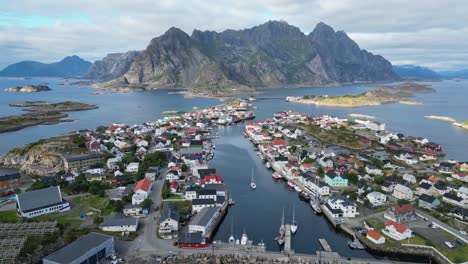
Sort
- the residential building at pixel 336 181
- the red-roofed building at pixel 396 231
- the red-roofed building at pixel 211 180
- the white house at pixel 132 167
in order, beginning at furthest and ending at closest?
the white house at pixel 132 167 < the residential building at pixel 336 181 < the red-roofed building at pixel 211 180 < the red-roofed building at pixel 396 231

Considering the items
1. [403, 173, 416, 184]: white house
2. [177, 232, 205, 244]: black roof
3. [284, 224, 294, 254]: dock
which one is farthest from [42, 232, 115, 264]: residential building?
[403, 173, 416, 184]: white house

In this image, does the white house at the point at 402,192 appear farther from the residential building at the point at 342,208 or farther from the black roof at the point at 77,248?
the black roof at the point at 77,248

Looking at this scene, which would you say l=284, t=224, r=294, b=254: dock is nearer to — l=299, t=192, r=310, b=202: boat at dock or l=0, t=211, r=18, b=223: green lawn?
l=299, t=192, r=310, b=202: boat at dock

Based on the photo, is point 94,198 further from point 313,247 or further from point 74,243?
point 313,247

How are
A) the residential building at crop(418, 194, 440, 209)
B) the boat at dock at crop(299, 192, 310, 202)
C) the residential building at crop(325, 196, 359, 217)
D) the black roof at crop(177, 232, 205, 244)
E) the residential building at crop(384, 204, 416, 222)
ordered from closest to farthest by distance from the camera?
1. the black roof at crop(177, 232, 205, 244)
2. the residential building at crop(384, 204, 416, 222)
3. the residential building at crop(325, 196, 359, 217)
4. the residential building at crop(418, 194, 440, 209)
5. the boat at dock at crop(299, 192, 310, 202)

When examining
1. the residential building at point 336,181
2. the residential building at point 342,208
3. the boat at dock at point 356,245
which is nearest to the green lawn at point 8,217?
the boat at dock at point 356,245
